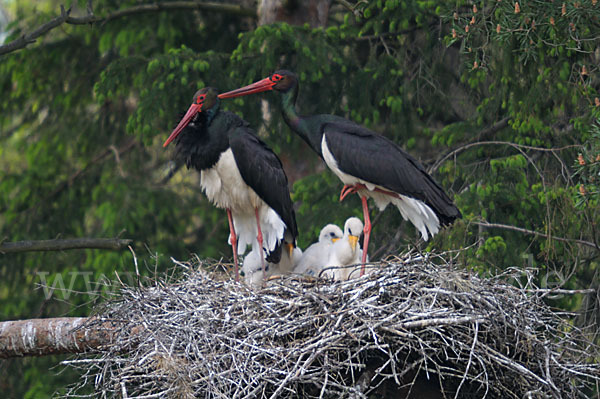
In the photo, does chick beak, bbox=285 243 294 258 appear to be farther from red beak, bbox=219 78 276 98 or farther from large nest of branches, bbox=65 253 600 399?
large nest of branches, bbox=65 253 600 399

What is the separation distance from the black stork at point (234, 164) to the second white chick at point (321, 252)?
0.18 m

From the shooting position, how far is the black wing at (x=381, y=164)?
263 inches

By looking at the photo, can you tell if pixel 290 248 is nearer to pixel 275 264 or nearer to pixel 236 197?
pixel 275 264

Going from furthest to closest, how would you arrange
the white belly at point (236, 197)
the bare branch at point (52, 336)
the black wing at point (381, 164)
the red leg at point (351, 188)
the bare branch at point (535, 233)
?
1. the white belly at point (236, 197)
2. the red leg at point (351, 188)
3. the bare branch at point (535, 233)
4. the black wing at point (381, 164)
5. the bare branch at point (52, 336)

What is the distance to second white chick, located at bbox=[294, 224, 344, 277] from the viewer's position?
282 inches

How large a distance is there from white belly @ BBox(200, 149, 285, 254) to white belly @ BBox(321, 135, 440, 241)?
2.07 feet

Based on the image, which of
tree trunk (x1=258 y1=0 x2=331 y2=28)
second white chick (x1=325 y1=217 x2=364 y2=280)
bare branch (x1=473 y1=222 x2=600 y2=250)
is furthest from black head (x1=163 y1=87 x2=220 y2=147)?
tree trunk (x1=258 y1=0 x2=331 y2=28)

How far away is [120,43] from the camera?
32.3ft

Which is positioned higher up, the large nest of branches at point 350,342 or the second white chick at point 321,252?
the large nest of branches at point 350,342

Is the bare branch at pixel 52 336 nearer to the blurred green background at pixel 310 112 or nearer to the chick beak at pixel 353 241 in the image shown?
the blurred green background at pixel 310 112

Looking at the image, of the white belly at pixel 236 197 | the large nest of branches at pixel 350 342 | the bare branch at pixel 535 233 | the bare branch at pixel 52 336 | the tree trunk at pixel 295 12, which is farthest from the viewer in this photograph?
the tree trunk at pixel 295 12

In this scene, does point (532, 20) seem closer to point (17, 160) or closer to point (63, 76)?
point (63, 76)

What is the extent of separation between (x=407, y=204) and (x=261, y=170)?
105 cm

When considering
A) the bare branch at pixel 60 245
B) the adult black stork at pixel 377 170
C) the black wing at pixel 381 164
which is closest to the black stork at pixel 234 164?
the adult black stork at pixel 377 170
